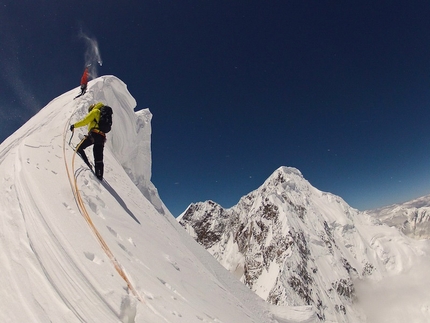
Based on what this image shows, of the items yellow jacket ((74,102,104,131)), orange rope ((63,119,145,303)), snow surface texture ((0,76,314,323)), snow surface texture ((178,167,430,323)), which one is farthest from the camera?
snow surface texture ((178,167,430,323))

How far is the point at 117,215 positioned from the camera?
18.9 ft

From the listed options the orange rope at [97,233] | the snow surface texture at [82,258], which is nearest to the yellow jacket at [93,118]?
the snow surface texture at [82,258]

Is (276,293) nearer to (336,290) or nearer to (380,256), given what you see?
(336,290)

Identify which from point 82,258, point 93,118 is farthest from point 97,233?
point 93,118

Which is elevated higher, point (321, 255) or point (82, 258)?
point (321, 255)

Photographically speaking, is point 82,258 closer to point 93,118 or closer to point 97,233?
point 97,233

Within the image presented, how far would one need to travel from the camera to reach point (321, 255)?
116 meters

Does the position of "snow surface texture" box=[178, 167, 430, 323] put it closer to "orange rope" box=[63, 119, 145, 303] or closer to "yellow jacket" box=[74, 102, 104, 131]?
"yellow jacket" box=[74, 102, 104, 131]

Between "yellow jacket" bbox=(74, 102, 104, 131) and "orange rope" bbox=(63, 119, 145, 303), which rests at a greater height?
"yellow jacket" bbox=(74, 102, 104, 131)

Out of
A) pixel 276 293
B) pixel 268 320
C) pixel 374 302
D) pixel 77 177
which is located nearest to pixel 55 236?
pixel 77 177

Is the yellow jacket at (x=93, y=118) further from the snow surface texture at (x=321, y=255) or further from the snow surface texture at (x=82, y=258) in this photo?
the snow surface texture at (x=321, y=255)

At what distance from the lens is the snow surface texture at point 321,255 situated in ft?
327

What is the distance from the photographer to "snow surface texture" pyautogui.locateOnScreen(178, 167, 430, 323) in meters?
99.6

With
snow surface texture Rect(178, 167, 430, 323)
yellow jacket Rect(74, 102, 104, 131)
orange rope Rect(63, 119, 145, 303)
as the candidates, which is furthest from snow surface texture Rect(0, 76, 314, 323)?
snow surface texture Rect(178, 167, 430, 323)
